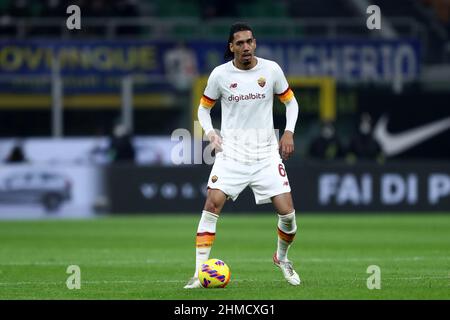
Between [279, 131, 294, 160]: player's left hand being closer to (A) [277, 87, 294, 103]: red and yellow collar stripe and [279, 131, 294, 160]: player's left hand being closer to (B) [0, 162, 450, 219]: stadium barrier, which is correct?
(A) [277, 87, 294, 103]: red and yellow collar stripe

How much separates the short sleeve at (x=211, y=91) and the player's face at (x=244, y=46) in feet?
0.97

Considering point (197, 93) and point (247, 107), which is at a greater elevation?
point (247, 107)

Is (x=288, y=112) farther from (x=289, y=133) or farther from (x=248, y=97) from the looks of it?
(x=248, y=97)

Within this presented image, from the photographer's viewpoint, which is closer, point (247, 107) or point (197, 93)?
point (247, 107)

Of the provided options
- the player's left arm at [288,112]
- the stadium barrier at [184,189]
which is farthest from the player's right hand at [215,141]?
the stadium barrier at [184,189]

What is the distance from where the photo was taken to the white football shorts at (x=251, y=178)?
11398 mm

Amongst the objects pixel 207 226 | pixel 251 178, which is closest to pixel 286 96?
pixel 251 178

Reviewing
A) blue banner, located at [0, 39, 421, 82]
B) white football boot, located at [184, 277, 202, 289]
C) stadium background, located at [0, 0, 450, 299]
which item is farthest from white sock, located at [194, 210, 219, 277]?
blue banner, located at [0, 39, 421, 82]

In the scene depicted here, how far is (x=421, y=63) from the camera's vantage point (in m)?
30.6

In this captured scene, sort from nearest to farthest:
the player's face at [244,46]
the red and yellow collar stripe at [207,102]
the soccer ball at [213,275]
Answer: the soccer ball at [213,275], the player's face at [244,46], the red and yellow collar stripe at [207,102]

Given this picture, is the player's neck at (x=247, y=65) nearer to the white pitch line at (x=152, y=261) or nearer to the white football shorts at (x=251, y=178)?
the white football shorts at (x=251, y=178)

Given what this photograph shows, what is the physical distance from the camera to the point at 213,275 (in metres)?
11.0

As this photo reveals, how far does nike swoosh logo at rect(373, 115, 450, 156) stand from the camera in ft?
94.8

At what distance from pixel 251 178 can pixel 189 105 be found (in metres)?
17.8
